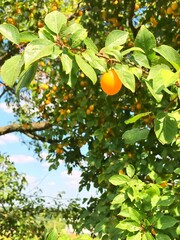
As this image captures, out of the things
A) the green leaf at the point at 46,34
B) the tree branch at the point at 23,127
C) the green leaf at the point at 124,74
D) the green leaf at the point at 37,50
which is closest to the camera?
the green leaf at the point at 37,50

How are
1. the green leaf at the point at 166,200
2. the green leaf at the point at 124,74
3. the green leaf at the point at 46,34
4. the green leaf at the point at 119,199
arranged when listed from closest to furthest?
1. the green leaf at the point at 46,34
2. the green leaf at the point at 124,74
3. the green leaf at the point at 166,200
4. the green leaf at the point at 119,199

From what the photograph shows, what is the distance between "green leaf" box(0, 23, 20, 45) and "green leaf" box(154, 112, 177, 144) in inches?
24.9

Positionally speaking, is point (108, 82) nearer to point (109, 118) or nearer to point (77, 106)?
point (109, 118)

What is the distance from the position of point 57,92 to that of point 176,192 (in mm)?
2723

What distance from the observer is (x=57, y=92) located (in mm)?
4941

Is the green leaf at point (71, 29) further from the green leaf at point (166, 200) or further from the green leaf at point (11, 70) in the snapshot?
the green leaf at point (166, 200)

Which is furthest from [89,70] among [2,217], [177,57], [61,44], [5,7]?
[2,217]

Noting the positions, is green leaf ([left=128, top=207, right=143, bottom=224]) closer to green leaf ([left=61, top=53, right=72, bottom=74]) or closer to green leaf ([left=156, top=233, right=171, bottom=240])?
green leaf ([left=156, top=233, right=171, bottom=240])

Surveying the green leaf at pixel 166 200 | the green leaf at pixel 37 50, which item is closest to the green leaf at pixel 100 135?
the green leaf at pixel 166 200

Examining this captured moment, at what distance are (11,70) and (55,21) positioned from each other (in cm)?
22

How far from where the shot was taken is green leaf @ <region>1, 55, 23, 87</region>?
4.26ft

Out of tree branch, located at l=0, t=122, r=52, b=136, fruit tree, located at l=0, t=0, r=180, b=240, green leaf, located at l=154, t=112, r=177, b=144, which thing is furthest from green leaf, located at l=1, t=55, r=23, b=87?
tree branch, located at l=0, t=122, r=52, b=136

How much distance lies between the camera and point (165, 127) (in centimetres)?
168

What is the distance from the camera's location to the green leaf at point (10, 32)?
139cm
